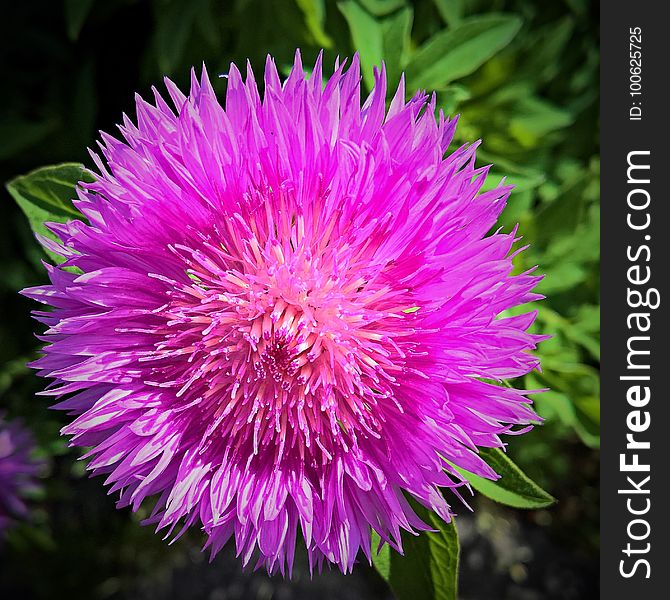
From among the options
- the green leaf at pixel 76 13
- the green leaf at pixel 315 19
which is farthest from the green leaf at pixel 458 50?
the green leaf at pixel 76 13

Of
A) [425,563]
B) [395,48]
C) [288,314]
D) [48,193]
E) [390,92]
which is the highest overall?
[395,48]

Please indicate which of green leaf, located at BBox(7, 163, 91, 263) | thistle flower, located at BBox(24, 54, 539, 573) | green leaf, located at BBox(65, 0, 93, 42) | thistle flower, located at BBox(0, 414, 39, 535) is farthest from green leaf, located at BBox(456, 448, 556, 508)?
thistle flower, located at BBox(0, 414, 39, 535)

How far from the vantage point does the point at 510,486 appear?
4.57 feet

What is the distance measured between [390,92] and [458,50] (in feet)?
0.80

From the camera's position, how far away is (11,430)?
8.04 feet

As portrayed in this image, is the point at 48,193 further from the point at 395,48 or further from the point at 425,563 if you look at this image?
the point at 425,563

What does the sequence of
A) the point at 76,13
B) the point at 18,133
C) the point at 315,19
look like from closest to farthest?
the point at 315,19 → the point at 76,13 → the point at 18,133

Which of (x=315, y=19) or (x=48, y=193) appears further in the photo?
(x=315, y=19)

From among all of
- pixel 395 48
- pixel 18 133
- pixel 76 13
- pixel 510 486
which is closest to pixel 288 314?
pixel 510 486

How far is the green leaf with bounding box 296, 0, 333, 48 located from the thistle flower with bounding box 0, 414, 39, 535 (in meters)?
1.69

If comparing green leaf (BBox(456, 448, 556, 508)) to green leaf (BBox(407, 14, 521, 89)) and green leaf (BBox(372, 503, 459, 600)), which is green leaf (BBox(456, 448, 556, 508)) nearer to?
green leaf (BBox(372, 503, 459, 600))

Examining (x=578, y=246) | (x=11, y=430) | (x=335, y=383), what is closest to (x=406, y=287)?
(x=335, y=383)

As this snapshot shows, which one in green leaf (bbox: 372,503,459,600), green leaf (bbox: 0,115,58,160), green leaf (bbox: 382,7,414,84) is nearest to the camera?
green leaf (bbox: 372,503,459,600)

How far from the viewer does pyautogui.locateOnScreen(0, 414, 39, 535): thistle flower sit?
2439 mm
